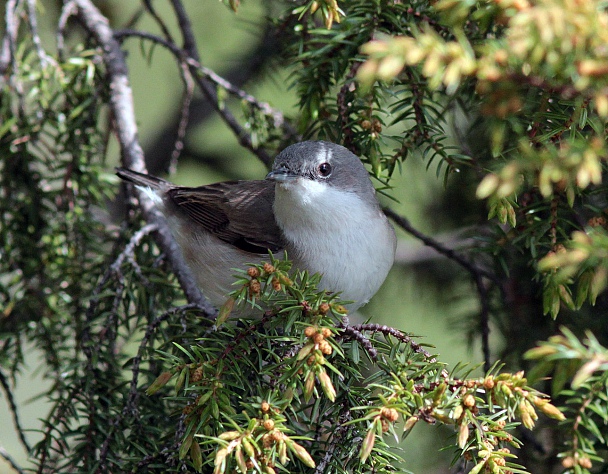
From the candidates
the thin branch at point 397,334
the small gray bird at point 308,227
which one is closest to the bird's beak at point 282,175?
the small gray bird at point 308,227

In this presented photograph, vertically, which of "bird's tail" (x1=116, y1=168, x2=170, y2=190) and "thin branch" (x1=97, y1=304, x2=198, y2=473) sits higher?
"bird's tail" (x1=116, y1=168, x2=170, y2=190)

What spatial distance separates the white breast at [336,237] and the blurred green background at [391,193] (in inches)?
12.4

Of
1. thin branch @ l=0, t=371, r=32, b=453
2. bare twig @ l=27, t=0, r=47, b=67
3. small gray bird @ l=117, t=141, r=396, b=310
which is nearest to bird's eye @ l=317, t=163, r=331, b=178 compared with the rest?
small gray bird @ l=117, t=141, r=396, b=310

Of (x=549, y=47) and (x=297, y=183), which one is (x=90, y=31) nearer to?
(x=297, y=183)

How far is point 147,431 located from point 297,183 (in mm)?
998

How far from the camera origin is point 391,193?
3.31 metres

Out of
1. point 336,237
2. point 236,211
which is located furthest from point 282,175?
point 236,211

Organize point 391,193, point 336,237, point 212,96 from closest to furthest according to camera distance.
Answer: point 336,237 → point 212,96 → point 391,193

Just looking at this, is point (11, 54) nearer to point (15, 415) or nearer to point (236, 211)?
point (236, 211)

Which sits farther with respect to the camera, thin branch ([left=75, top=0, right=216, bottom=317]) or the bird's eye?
thin branch ([left=75, top=0, right=216, bottom=317])

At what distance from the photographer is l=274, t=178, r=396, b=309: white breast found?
224 cm

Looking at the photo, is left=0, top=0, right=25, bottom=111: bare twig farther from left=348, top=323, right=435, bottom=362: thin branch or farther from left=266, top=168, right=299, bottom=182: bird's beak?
left=348, top=323, right=435, bottom=362: thin branch

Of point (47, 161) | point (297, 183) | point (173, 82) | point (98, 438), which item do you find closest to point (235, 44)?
point (173, 82)

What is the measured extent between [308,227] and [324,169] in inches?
9.0
